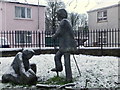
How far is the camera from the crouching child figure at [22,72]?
608cm

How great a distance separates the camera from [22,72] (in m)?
6.03

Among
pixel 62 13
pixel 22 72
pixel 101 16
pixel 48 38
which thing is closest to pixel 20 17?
pixel 48 38

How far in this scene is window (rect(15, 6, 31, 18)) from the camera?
24.2m

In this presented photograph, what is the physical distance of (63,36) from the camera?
6258 mm

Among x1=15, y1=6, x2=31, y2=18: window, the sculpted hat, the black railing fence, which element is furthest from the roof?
the sculpted hat

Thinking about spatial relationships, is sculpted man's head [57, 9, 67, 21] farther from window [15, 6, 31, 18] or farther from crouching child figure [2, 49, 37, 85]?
window [15, 6, 31, 18]

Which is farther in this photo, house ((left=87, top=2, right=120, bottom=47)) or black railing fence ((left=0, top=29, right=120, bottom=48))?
house ((left=87, top=2, right=120, bottom=47))

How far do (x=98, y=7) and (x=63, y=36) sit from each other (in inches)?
896

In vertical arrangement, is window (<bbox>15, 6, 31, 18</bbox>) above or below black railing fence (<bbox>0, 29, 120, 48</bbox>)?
above

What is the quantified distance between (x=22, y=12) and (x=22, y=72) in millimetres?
19398

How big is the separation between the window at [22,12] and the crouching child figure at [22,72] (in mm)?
18462

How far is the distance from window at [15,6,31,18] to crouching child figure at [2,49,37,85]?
60.6ft

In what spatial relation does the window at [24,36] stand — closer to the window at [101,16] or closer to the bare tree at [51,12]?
the window at [101,16]

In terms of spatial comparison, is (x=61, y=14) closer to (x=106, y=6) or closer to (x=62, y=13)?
(x=62, y=13)
